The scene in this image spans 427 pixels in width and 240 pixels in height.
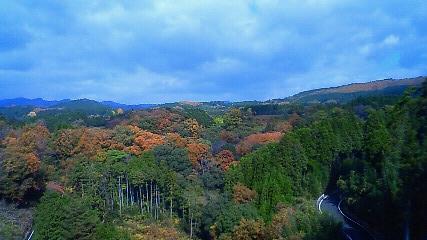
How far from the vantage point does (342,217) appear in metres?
29.0

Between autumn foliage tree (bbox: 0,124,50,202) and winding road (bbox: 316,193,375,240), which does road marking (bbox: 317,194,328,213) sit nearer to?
winding road (bbox: 316,193,375,240)

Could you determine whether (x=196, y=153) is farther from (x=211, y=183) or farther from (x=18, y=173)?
(x=18, y=173)

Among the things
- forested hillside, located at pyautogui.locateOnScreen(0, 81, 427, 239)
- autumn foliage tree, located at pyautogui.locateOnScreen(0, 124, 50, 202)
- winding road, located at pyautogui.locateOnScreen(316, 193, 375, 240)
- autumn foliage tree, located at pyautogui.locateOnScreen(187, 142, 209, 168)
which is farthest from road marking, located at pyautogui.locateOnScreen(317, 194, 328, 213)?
autumn foliage tree, located at pyautogui.locateOnScreen(0, 124, 50, 202)

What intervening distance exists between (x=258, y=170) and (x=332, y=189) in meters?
6.92

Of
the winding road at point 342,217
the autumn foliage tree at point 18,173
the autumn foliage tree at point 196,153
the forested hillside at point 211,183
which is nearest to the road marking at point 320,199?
the winding road at point 342,217

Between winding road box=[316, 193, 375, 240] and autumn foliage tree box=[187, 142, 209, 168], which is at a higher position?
autumn foliage tree box=[187, 142, 209, 168]

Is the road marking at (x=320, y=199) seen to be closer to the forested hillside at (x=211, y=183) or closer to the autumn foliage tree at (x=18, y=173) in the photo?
the forested hillside at (x=211, y=183)

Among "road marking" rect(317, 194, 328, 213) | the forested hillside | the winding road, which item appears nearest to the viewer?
the forested hillside

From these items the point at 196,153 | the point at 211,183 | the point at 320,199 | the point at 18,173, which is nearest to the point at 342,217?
the point at 320,199

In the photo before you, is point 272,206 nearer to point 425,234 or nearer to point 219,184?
point 219,184

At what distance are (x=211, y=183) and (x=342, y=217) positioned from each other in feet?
42.5

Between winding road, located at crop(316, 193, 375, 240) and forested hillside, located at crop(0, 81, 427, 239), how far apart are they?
23.4 inches

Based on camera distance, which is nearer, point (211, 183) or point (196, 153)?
point (211, 183)

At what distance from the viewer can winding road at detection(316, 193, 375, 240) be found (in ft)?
82.3
